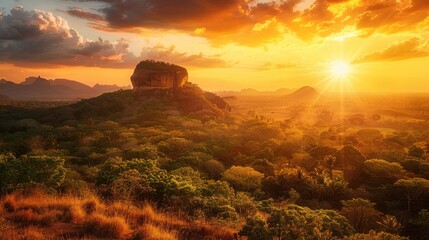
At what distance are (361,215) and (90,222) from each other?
24.2m

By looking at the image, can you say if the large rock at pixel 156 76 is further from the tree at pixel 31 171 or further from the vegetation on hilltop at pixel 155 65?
the tree at pixel 31 171

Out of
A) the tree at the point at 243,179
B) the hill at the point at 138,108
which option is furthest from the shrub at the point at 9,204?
the hill at the point at 138,108

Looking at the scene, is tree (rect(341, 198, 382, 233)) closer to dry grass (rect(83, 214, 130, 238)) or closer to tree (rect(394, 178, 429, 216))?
Result: tree (rect(394, 178, 429, 216))

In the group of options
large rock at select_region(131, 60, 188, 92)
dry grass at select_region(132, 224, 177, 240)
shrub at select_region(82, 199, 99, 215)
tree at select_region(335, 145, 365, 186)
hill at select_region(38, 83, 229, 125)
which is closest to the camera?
dry grass at select_region(132, 224, 177, 240)

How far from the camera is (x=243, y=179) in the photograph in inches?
1439

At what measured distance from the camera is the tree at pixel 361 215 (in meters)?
28.1

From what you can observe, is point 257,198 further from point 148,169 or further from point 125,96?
point 125,96

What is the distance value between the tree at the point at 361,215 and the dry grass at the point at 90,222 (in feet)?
66.9

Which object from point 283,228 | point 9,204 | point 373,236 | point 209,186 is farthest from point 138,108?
point 283,228

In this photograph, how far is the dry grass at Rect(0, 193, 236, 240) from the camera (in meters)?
10.4

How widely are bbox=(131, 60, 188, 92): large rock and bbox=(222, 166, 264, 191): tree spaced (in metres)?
97.8

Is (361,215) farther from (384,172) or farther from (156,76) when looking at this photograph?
(156,76)

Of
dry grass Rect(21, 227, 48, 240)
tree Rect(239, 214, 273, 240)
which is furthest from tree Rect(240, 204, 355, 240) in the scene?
dry grass Rect(21, 227, 48, 240)

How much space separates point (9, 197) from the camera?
13.0 m
